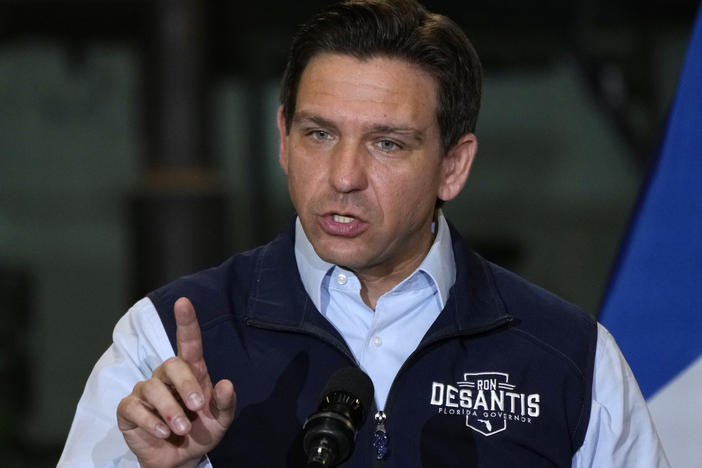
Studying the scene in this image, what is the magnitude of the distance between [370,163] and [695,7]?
508cm

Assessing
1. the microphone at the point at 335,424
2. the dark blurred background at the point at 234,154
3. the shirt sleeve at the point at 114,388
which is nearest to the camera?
the microphone at the point at 335,424

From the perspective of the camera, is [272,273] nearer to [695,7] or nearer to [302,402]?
[302,402]

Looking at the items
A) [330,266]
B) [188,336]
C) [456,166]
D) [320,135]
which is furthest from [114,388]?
[456,166]

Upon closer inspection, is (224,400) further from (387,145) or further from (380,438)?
(387,145)

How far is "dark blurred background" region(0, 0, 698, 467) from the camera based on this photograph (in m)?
6.46

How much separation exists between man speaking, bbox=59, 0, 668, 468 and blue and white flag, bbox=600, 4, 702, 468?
169mm

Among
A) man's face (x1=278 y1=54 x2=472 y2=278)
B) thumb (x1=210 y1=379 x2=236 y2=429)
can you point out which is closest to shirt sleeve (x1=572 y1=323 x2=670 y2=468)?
man's face (x1=278 y1=54 x2=472 y2=278)

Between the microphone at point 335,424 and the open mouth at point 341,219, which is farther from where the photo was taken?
the open mouth at point 341,219

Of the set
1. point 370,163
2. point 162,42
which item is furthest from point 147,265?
point 370,163

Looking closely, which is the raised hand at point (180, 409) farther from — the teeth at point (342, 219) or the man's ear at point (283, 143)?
the man's ear at point (283, 143)

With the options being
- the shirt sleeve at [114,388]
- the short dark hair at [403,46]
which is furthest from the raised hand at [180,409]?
the short dark hair at [403,46]

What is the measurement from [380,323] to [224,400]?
1.31ft

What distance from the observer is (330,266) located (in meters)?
1.65

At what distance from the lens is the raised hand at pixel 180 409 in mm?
1243
